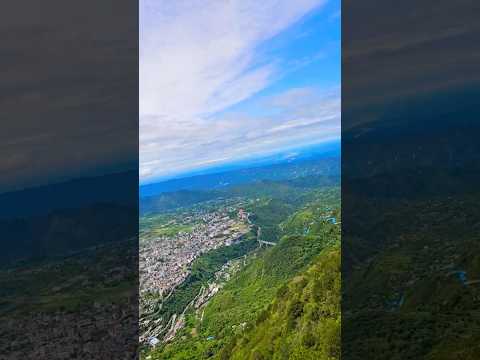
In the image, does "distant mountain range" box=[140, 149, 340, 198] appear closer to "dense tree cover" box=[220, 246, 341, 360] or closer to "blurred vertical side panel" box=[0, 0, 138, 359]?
"dense tree cover" box=[220, 246, 341, 360]

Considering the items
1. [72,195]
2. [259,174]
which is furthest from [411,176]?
[259,174]

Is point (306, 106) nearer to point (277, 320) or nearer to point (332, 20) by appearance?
point (332, 20)

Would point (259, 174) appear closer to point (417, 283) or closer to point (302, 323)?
point (302, 323)

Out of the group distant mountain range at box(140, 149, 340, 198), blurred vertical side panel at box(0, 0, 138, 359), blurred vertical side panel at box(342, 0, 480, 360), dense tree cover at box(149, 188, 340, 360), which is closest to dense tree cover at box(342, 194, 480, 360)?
blurred vertical side panel at box(342, 0, 480, 360)

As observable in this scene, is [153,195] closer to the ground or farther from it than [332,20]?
closer to the ground

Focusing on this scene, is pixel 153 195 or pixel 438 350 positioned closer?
pixel 438 350

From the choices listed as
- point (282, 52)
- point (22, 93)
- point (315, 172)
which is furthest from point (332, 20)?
point (22, 93)
